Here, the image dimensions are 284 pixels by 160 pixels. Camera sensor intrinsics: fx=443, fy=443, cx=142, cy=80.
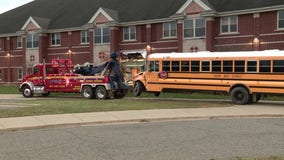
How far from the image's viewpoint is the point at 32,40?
182 ft

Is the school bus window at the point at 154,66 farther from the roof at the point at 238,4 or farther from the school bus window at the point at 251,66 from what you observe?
the roof at the point at 238,4

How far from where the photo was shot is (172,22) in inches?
1720

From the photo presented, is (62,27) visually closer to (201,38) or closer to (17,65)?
(17,65)

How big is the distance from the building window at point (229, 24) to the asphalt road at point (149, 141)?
25755 millimetres

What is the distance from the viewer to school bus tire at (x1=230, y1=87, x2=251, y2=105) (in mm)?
22891

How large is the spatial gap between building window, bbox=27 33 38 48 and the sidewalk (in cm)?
3925

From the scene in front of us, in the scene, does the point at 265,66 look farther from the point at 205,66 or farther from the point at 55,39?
the point at 55,39

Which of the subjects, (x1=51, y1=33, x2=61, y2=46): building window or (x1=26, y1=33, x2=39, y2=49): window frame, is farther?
(x1=26, y1=33, x2=39, y2=49): window frame

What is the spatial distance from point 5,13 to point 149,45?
2929 centimetres

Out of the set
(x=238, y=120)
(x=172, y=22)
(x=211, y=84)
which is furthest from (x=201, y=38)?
(x=238, y=120)

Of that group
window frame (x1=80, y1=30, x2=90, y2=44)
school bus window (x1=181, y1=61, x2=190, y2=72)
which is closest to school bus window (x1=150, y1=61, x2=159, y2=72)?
school bus window (x1=181, y1=61, x2=190, y2=72)

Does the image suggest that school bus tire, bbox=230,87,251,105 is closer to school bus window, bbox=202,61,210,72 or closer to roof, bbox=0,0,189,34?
school bus window, bbox=202,61,210,72

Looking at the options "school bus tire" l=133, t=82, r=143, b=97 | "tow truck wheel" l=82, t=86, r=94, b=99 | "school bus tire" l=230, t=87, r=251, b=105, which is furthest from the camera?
"school bus tire" l=133, t=82, r=143, b=97

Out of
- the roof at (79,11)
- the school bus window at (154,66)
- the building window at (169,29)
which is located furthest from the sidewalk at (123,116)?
the roof at (79,11)
